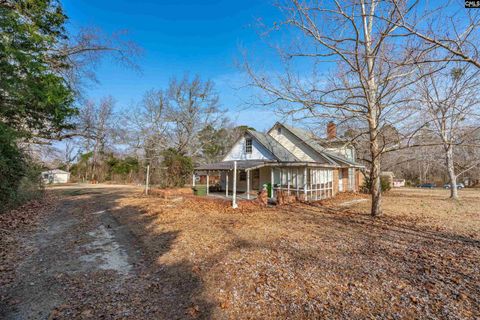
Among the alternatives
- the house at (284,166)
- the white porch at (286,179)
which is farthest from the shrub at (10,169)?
the house at (284,166)

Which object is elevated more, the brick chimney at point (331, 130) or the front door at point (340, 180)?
the brick chimney at point (331, 130)

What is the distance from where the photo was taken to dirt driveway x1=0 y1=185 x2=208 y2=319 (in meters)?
3.40

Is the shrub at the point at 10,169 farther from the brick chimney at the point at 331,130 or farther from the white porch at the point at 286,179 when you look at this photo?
the brick chimney at the point at 331,130

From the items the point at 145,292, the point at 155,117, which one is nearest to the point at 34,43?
the point at 145,292

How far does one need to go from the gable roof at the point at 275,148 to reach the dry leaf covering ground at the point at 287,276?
918 centimetres

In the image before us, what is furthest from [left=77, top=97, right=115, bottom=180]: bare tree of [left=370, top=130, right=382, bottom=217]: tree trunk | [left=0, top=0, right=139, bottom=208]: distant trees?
[left=370, top=130, right=382, bottom=217]: tree trunk

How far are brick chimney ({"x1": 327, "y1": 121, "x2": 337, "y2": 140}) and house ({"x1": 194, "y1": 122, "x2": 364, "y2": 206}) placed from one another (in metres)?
4.60

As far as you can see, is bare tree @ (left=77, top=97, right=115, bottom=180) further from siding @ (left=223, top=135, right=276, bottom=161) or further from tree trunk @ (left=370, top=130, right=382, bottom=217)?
tree trunk @ (left=370, top=130, right=382, bottom=217)

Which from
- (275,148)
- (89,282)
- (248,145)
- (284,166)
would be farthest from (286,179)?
(89,282)

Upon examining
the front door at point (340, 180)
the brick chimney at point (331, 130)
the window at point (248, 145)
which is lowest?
the front door at point (340, 180)

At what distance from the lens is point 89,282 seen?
423 cm

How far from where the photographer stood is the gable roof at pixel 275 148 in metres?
17.0

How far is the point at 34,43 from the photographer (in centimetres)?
963

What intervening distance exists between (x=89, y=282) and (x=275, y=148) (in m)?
15.2
